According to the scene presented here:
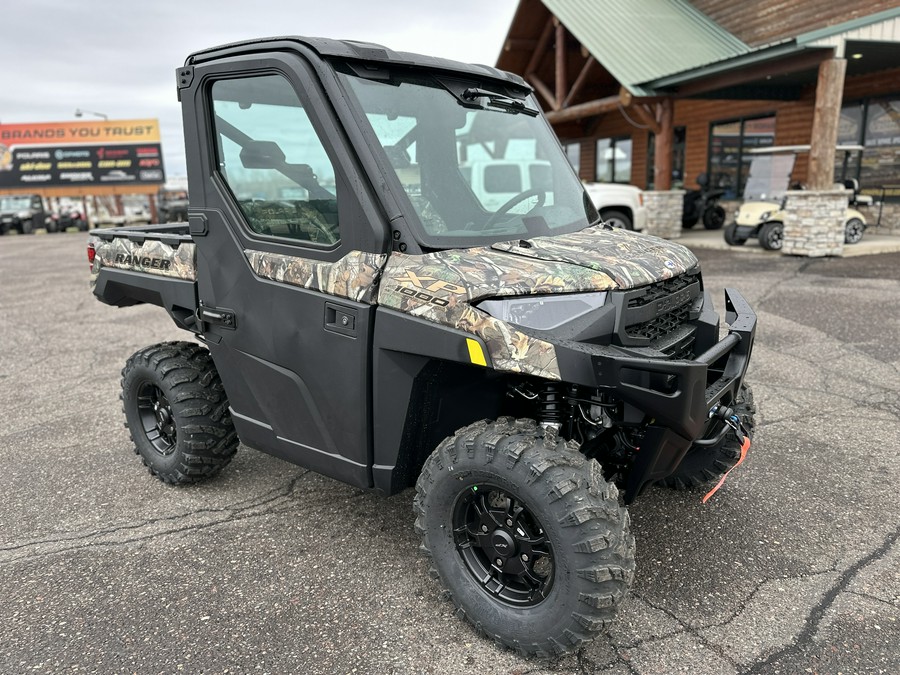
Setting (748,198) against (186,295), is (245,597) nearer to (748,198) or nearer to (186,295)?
(186,295)

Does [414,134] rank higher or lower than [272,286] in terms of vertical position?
higher

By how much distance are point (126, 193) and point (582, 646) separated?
150 ft

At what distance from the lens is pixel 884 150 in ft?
49.3

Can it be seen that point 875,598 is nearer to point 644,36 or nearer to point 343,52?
point 343,52

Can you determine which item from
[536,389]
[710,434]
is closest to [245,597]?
[536,389]

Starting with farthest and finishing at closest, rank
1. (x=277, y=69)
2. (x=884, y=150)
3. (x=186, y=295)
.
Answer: (x=884, y=150) → (x=186, y=295) → (x=277, y=69)

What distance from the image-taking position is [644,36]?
17.0 metres

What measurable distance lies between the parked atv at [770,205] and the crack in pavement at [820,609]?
1092cm

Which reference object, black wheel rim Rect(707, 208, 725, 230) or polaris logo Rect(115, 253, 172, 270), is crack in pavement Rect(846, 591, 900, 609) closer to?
polaris logo Rect(115, 253, 172, 270)

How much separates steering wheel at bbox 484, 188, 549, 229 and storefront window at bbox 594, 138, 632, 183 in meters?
20.9

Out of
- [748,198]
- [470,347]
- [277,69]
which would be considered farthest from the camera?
[748,198]

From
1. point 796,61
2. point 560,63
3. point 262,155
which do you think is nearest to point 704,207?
point 560,63

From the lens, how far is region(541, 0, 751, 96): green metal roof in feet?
49.9

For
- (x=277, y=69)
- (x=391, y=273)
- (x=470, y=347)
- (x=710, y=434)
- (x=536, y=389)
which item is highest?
(x=277, y=69)
